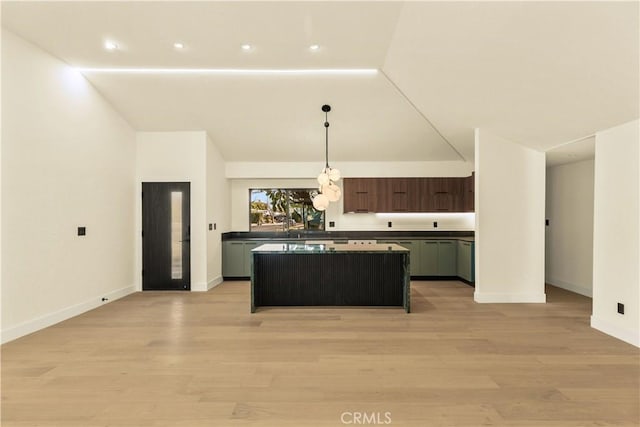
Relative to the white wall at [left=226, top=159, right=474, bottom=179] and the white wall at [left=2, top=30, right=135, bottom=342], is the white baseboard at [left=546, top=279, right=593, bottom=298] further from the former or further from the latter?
the white wall at [left=2, top=30, right=135, bottom=342]

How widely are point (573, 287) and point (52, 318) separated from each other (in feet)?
24.9

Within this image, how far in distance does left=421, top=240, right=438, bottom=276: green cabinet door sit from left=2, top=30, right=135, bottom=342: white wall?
215 inches

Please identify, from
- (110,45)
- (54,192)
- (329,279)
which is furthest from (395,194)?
(54,192)

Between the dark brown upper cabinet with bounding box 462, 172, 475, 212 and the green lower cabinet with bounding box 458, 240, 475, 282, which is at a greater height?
the dark brown upper cabinet with bounding box 462, 172, 475, 212

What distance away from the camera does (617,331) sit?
11.5 feet

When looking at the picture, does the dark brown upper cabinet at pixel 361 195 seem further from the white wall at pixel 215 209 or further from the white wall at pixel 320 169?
the white wall at pixel 215 209

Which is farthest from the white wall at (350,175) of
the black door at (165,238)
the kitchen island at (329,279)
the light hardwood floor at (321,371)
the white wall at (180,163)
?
the light hardwood floor at (321,371)

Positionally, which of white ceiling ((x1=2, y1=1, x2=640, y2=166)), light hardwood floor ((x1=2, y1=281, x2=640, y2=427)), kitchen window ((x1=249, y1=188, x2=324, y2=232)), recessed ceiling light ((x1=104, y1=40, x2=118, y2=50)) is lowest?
light hardwood floor ((x1=2, y1=281, x2=640, y2=427))

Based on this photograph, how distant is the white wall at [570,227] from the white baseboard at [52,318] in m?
7.42

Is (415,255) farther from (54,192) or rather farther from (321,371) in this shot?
(54,192)

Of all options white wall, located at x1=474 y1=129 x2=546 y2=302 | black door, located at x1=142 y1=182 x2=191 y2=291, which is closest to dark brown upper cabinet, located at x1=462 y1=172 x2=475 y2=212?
white wall, located at x1=474 y1=129 x2=546 y2=302

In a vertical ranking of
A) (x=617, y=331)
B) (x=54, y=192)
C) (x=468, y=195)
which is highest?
(x=468, y=195)

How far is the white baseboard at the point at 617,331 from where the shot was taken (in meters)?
3.32

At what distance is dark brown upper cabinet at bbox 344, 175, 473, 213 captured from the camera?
7.10 m
